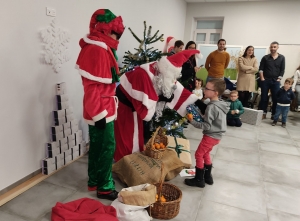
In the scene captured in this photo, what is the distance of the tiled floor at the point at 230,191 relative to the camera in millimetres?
1953

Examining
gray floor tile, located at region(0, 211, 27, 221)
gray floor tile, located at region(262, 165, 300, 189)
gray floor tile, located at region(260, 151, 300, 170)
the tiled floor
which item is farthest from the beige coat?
gray floor tile, located at region(0, 211, 27, 221)

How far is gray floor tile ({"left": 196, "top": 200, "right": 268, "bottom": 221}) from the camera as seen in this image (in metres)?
1.95

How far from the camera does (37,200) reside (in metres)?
1.99

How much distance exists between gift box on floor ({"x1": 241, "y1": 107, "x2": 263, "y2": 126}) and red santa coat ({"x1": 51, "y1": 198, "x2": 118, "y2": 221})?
12.7 feet

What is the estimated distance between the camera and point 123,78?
94.9 inches

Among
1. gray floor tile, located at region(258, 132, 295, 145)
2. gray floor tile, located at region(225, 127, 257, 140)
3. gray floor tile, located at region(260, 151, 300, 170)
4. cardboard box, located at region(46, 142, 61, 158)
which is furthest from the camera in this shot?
gray floor tile, located at region(225, 127, 257, 140)

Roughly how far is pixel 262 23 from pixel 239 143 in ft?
13.3

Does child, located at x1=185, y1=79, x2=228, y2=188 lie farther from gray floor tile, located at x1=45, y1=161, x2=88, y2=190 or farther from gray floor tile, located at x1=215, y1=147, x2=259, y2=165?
gray floor tile, located at x1=45, y1=161, x2=88, y2=190

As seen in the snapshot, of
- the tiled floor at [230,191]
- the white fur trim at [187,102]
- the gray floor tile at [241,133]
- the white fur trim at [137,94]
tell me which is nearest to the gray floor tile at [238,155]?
the tiled floor at [230,191]

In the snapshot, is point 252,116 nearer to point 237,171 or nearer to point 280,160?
point 280,160

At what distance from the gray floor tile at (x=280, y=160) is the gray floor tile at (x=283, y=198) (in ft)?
1.89

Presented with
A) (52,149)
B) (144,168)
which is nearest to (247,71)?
(144,168)

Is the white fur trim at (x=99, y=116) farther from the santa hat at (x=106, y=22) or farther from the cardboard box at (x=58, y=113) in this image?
the cardboard box at (x=58, y=113)

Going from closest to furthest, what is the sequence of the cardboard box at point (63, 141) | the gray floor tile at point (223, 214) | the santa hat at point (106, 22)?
the santa hat at point (106, 22), the gray floor tile at point (223, 214), the cardboard box at point (63, 141)
